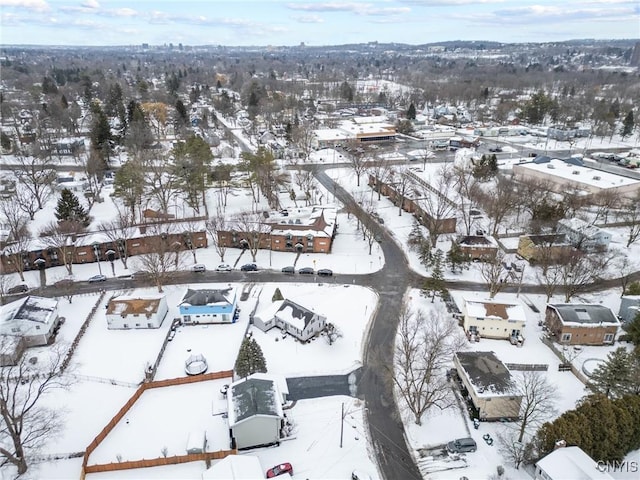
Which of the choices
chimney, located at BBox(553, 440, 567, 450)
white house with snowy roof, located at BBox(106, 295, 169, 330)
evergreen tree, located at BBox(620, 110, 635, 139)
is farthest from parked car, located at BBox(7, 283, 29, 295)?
evergreen tree, located at BBox(620, 110, 635, 139)

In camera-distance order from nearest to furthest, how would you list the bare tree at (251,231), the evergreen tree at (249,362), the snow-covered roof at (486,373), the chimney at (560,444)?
the chimney at (560,444)
the snow-covered roof at (486,373)
the evergreen tree at (249,362)
the bare tree at (251,231)

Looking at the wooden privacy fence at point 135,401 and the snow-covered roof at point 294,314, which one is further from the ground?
the snow-covered roof at point 294,314

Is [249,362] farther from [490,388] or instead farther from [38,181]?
[38,181]

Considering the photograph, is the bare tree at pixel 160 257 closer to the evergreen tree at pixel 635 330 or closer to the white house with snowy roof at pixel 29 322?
the white house with snowy roof at pixel 29 322

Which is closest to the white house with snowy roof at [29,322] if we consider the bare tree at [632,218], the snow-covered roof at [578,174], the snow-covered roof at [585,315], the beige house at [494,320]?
the beige house at [494,320]

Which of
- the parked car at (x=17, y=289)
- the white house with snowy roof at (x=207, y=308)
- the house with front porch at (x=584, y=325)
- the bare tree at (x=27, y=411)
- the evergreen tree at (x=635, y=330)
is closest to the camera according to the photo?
the bare tree at (x=27, y=411)
